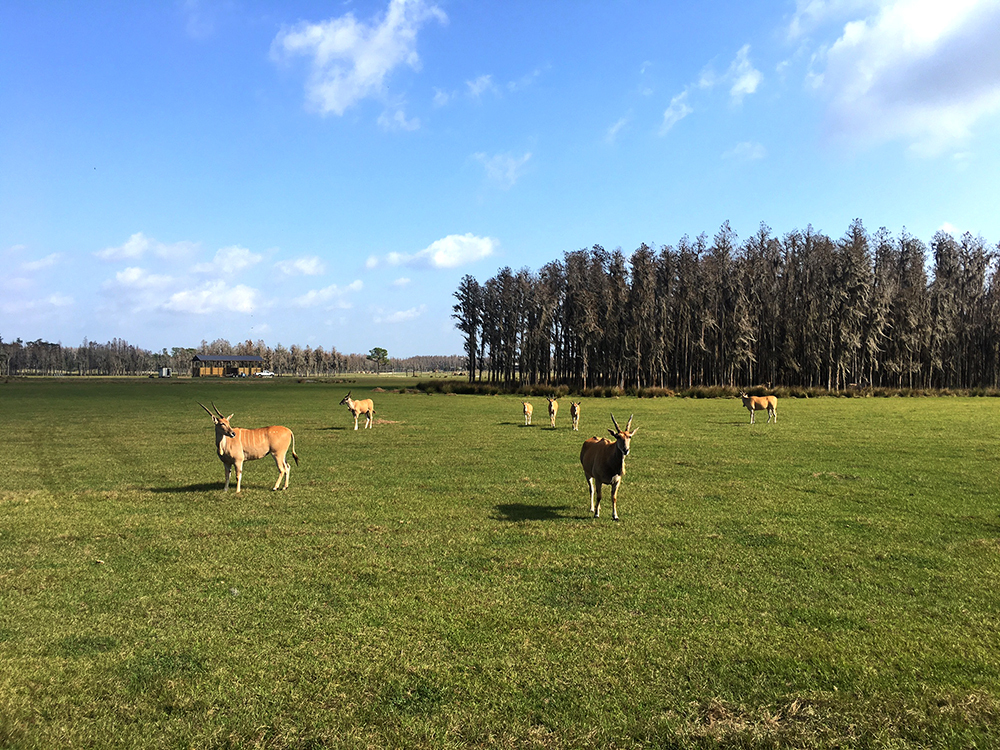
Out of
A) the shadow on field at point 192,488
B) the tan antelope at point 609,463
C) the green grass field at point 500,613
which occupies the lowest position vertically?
the shadow on field at point 192,488

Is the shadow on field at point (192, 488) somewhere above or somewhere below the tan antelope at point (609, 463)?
below

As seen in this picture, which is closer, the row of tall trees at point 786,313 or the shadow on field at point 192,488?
the shadow on field at point 192,488

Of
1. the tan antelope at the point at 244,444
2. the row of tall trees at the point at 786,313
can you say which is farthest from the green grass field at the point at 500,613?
the row of tall trees at the point at 786,313

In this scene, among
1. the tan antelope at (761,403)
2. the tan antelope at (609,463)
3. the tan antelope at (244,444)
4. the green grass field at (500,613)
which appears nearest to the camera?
the green grass field at (500,613)

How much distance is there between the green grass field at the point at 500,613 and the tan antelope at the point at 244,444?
0.79 metres

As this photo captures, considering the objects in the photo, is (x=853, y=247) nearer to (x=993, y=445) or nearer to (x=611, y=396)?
(x=611, y=396)

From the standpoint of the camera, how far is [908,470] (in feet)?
61.0

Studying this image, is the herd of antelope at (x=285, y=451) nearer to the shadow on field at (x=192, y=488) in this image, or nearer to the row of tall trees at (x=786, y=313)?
the shadow on field at (x=192, y=488)

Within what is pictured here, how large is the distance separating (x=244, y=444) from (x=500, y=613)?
10667 mm

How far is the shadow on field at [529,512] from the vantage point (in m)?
12.9

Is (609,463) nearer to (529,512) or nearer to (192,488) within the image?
(529,512)

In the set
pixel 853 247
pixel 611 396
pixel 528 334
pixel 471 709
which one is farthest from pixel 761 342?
pixel 471 709

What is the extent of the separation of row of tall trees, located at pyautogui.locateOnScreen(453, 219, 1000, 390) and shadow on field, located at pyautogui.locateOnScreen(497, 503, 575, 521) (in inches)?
2616

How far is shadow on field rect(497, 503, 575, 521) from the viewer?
12930 mm
